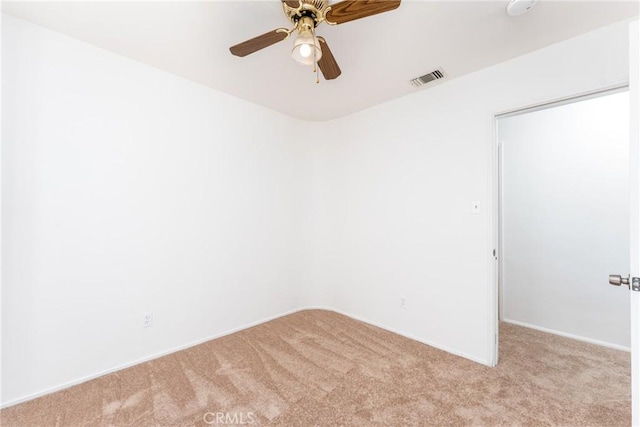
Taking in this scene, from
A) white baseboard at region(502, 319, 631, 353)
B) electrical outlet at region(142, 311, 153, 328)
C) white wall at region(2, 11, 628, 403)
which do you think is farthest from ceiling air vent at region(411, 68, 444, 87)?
electrical outlet at region(142, 311, 153, 328)

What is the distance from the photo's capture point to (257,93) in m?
2.79

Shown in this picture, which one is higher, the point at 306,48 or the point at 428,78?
the point at 428,78

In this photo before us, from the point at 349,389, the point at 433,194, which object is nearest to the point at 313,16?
the point at 433,194

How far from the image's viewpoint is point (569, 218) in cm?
278

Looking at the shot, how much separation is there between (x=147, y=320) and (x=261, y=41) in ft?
7.61

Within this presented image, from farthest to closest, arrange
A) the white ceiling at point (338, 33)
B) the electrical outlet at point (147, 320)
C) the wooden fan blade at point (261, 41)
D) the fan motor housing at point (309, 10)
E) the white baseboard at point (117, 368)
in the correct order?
the electrical outlet at point (147, 320) < the white baseboard at point (117, 368) < the white ceiling at point (338, 33) < the wooden fan blade at point (261, 41) < the fan motor housing at point (309, 10)

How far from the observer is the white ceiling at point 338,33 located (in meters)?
1.65

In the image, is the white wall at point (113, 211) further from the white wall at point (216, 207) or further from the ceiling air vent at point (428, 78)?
the ceiling air vent at point (428, 78)

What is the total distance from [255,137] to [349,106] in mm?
1136

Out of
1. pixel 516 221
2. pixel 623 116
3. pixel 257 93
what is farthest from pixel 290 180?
pixel 623 116

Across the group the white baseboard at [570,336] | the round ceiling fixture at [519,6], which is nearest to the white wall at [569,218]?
the white baseboard at [570,336]

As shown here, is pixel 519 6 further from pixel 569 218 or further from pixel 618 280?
pixel 569 218

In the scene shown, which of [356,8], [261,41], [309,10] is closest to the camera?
[356,8]

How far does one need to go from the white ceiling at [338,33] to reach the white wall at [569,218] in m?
1.28
